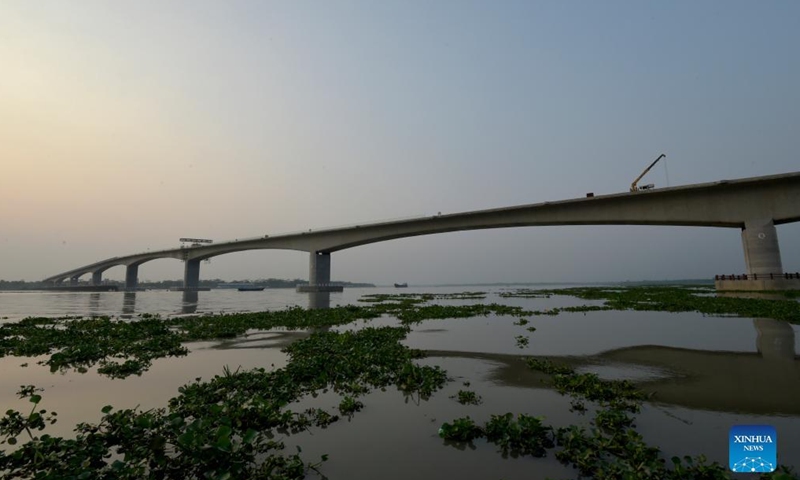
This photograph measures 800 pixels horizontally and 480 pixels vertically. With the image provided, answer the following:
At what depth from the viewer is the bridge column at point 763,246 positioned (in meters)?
37.7

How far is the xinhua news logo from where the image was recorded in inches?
164

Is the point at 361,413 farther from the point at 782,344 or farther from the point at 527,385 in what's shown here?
the point at 782,344

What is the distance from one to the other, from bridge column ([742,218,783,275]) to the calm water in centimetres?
3211

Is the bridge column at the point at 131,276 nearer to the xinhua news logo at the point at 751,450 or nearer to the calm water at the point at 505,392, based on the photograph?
the calm water at the point at 505,392

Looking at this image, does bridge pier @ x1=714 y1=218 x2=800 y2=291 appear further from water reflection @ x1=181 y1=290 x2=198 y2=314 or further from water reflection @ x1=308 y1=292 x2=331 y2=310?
water reflection @ x1=181 y1=290 x2=198 y2=314

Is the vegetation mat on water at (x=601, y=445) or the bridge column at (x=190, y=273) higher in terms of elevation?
the bridge column at (x=190, y=273)

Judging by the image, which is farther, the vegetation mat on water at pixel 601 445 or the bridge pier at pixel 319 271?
the bridge pier at pixel 319 271

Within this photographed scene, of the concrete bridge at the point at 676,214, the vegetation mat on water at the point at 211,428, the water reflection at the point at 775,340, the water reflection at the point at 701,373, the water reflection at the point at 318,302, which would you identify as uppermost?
the concrete bridge at the point at 676,214

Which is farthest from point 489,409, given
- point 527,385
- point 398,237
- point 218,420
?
point 398,237

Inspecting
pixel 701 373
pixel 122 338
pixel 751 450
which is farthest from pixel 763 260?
pixel 122 338

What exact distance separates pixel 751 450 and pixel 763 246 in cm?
4792

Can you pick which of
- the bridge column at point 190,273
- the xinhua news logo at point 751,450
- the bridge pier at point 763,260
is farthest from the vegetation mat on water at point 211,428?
the bridge column at point 190,273

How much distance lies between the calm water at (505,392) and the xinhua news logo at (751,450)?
0.24 m

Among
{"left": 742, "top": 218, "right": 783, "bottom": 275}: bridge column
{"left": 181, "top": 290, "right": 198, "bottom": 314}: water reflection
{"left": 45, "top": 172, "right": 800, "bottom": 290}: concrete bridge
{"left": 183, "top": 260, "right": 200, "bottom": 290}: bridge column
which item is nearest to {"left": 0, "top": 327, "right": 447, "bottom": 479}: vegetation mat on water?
{"left": 181, "top": 290, "right": 198, "bottom": 314}: water reflection
